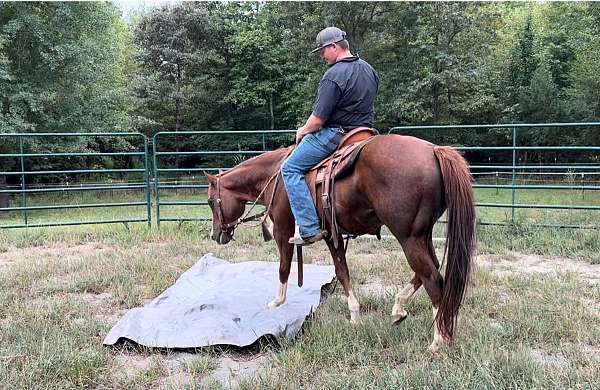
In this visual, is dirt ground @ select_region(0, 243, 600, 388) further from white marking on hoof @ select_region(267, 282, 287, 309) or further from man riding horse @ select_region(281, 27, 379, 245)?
man riding horse @ select_region(281, 27, 379, 245)

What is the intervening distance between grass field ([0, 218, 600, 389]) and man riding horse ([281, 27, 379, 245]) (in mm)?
829

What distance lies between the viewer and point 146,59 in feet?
74.3

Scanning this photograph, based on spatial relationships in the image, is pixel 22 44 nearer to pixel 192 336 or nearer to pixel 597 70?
pixel 192 336

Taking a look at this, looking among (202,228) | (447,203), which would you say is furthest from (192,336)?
(202,228)

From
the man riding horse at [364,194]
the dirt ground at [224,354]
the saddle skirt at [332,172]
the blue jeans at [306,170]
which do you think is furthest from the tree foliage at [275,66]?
the saddle skirt at [332,172]

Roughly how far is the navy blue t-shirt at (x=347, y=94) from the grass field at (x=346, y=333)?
1.49m

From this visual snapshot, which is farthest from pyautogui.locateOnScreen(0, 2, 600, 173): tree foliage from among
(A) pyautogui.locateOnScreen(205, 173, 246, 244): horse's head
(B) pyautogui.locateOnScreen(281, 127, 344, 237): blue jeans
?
(B) pyautogui.locateOnScreen(281, 127, 344, 237): blue jeans

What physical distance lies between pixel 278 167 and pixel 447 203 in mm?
1629

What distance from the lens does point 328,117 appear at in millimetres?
3506

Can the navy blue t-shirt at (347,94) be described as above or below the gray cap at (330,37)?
below

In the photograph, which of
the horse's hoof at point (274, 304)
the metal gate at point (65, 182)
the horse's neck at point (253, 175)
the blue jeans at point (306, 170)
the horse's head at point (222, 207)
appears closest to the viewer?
the blue jeans at point (306, 170)

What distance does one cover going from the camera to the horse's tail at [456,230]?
9.68 ft

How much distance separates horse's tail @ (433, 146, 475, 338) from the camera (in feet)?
9.68

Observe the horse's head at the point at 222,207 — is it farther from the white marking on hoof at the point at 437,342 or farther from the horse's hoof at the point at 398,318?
the white marking on hoof at the point at 437,342
